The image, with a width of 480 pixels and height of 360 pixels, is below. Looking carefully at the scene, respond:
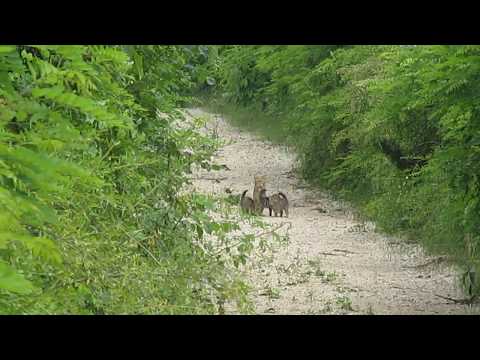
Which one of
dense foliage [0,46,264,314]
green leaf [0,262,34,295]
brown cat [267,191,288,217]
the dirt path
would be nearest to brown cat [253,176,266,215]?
brown cat [267,191,288,217]

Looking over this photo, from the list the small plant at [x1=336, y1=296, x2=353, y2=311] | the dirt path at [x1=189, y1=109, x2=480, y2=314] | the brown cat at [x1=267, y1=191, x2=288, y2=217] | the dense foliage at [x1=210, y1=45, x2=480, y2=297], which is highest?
the dense foliage at [x1=210, y1=45, x2=480, y2=297]

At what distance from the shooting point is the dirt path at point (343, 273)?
38.6 feet

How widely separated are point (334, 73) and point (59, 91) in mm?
17941

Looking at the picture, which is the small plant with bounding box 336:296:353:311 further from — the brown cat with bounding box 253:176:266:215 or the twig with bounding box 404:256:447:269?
the brown cat with bounding box 253:176:266:215

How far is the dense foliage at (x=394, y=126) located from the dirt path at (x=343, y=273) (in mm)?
450

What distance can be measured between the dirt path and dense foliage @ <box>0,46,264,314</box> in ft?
2.72

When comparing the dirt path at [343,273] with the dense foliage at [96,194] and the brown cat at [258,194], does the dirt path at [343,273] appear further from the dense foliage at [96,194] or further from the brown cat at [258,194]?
the dense foliage at [96,194]

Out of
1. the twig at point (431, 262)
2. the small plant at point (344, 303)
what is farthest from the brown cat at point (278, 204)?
the small plant at point (344, 303)

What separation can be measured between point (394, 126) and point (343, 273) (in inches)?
87.8

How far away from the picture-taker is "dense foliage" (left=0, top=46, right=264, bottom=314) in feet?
7.88

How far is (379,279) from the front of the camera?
13945 mm

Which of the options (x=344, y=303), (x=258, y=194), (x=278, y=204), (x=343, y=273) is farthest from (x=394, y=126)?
(x=258, y=194)
